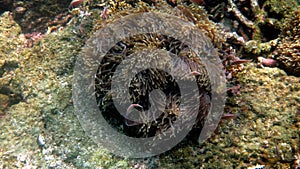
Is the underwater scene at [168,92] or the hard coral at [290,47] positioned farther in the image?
the hard coral at [290,47]

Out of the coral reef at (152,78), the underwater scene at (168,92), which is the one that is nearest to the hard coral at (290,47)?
the underwater scene at (168,92)

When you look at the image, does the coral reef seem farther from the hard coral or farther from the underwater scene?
the hard coral

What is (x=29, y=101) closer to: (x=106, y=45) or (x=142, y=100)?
(x=106, y=45)

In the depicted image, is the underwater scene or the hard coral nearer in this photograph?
the underwater scene

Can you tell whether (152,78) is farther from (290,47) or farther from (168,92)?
(290,47)

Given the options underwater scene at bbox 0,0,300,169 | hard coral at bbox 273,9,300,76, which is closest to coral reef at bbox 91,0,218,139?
underwater scene at bbox 0,0,300,169

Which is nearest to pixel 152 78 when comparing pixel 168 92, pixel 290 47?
pixel 168 92

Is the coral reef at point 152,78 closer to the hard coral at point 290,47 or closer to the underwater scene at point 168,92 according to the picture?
the underwater scene at point 168,92

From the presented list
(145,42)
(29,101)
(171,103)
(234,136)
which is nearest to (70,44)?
(29,101)

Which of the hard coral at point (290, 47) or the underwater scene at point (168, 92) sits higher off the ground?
the hard coral at point (290, 47)
